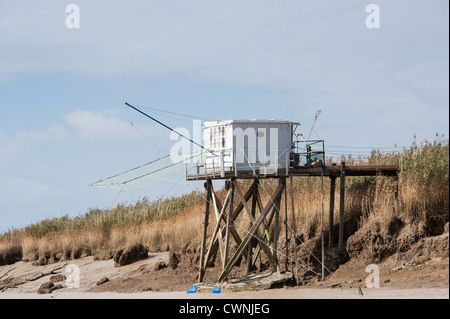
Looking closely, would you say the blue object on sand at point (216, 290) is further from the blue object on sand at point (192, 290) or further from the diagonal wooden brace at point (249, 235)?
the blue object on sand at point (192, 290)

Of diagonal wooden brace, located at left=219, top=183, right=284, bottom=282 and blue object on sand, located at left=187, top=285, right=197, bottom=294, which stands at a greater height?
diagonal wooden brace, located at left=219, top=183, right=284, bottom=282

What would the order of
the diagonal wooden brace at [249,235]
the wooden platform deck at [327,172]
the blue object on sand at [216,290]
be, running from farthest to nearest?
the diagonal wooden brace at [249,235] → the wooden platform deck at [327,172] → the blue object on sand at [216,290]

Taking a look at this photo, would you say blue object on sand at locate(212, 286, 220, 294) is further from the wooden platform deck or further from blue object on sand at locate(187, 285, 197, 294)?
the wooden platform deck

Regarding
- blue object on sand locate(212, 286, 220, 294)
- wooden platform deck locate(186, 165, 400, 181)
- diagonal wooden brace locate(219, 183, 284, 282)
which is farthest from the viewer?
diagonal wooden brace locate(219, 183, 284, 282)

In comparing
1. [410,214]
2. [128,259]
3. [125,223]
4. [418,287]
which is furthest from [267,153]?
[125,223]

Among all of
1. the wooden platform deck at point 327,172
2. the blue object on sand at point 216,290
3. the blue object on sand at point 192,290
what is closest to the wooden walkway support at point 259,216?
the wooden platform deck at point 327,172

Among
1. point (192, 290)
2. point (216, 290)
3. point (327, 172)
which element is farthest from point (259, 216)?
point (192, 290)

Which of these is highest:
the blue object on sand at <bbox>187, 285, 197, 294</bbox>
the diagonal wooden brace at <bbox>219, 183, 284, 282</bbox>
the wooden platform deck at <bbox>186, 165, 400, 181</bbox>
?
the wooden platform deck at <bbox>186, 165, 400, 181</bbox>

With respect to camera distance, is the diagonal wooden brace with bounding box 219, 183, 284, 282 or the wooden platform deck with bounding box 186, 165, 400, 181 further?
the diagonal wooden brace with bounding box 219, 183, 284, 282

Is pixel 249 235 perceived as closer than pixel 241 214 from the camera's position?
Yes

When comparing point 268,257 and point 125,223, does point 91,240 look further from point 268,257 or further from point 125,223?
point 268,257

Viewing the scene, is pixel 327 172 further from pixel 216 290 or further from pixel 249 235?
pixel 216 290

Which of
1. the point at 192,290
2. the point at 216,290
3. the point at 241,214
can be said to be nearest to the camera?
the point at 216,290

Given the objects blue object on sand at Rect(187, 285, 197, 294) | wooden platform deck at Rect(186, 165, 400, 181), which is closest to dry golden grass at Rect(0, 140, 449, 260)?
wooden platform deck at Rect(186, 165, 400, 181)
